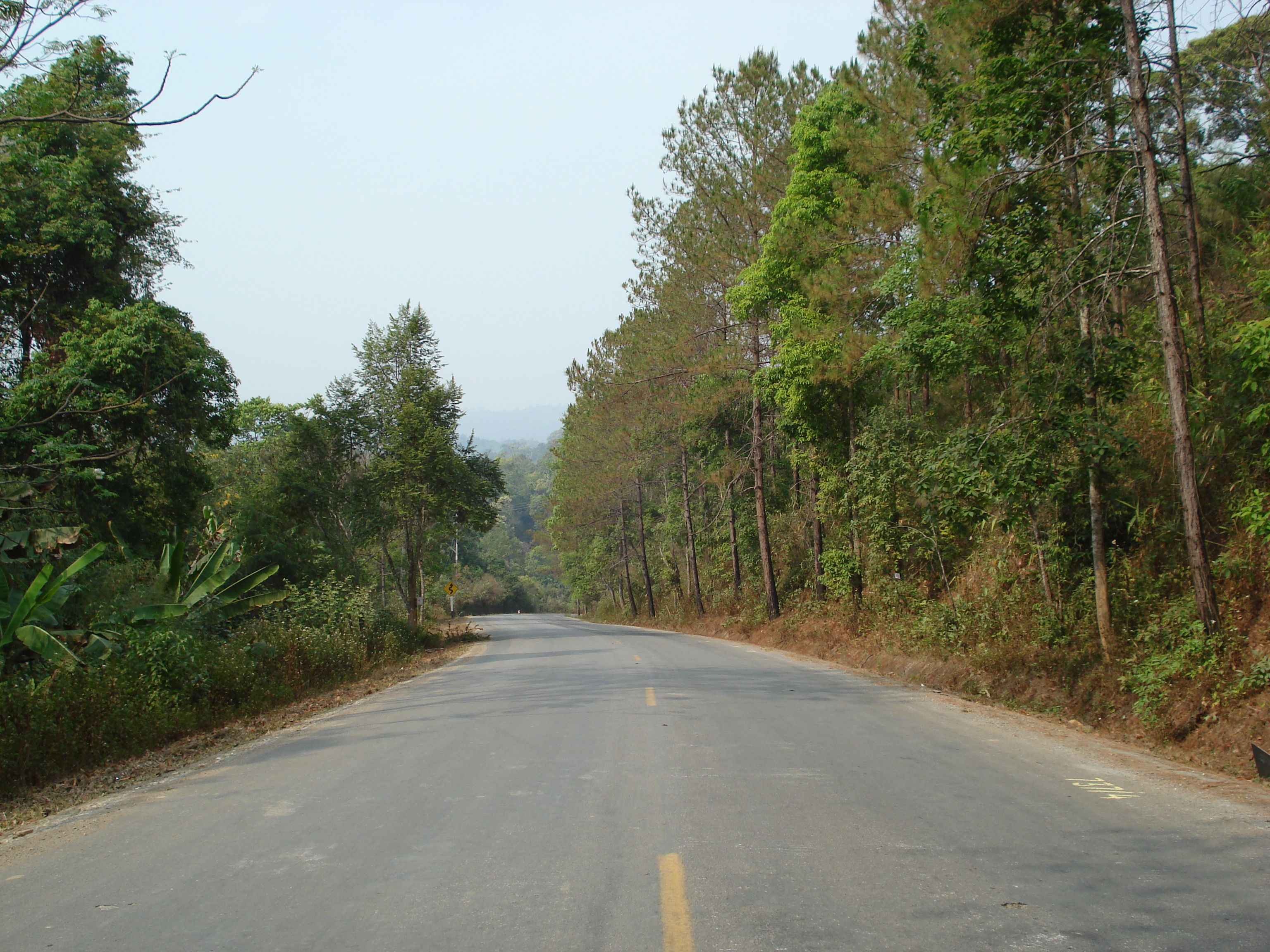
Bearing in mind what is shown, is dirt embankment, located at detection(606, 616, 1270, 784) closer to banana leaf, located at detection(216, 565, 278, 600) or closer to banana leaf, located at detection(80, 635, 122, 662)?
banana leaf, located at detection(216, 565, 278, 600)

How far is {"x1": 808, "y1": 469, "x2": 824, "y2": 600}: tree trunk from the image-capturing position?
25172 millimetres

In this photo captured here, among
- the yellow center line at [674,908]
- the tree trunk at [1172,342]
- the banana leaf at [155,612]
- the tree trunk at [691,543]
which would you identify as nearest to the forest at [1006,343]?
the tree trunk at [1172,342]

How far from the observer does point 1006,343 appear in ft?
46.8

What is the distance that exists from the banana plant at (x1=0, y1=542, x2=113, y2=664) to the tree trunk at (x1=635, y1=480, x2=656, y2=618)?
36255mm

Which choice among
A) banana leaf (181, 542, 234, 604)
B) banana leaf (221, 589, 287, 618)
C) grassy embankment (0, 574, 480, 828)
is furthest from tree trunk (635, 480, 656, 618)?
banana leaf (181, 542, 234, 604)

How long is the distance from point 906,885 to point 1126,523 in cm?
1071

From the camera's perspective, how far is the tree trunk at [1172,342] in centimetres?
976

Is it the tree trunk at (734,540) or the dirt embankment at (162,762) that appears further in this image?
the tree trunk at (734,540)

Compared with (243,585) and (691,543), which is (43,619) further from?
(691,543)

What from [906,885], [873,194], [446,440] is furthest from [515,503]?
[906,885]

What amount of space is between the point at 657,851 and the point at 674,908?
3.00 feet

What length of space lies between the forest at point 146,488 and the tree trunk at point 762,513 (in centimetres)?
1037

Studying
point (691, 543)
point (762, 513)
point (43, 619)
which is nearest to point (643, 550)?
point (691, 543)

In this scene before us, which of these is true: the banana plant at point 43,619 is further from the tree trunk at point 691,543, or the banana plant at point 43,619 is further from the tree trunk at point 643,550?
the tree trunk at point 643,550
